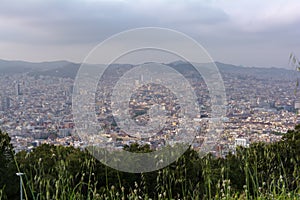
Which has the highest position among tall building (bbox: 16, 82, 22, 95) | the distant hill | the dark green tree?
the distant hill

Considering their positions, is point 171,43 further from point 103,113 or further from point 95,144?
point 95,144

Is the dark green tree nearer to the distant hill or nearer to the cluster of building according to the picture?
the cluster of building

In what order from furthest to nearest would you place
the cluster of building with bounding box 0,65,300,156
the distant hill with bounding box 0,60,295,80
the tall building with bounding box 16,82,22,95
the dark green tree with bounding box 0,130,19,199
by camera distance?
the tall building with bounding box 16,82,22,95
the dark green tree with bounding box 0,130,19,199
the distant hill with bounding box 0,60,295,80
the cluster of building with bounding box 0,65,300,156

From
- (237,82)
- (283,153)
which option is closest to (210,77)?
(283,153)

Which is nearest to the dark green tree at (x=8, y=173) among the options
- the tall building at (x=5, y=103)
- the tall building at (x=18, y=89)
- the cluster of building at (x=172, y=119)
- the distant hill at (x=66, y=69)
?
the cluster of building at (x=172, y=119)

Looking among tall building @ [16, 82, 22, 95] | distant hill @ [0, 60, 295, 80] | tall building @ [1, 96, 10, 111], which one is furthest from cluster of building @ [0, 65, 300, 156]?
tall building @ [16, 82, 22, 95]

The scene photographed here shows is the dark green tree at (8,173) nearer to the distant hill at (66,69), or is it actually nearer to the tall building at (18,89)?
the distant hill at (66,69)

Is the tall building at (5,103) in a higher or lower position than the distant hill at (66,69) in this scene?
lower

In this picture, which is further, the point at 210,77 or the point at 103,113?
the point at 103,113
